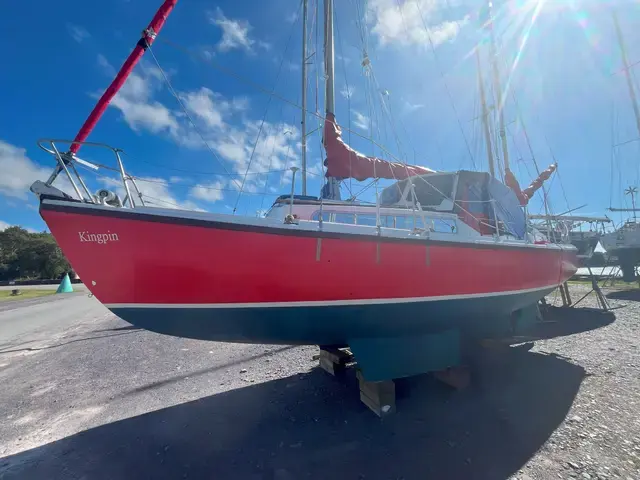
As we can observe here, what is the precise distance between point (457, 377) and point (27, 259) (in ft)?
178

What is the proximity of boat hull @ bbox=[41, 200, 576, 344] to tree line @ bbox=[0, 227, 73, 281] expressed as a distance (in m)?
48.5

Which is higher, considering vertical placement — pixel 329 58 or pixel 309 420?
pixel 329 58

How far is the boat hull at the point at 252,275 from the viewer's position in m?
2.57

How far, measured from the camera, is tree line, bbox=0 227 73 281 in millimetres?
38812

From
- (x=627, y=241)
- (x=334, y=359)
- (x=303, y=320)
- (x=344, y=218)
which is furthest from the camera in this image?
(x=627, y=241)

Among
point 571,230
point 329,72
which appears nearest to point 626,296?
point 571,230

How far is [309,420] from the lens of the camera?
3213 millimetres

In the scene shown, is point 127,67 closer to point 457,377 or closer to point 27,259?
point 457,377

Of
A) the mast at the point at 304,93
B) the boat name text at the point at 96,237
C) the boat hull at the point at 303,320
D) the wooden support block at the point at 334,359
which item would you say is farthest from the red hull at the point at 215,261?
the mast at the point at 304,93

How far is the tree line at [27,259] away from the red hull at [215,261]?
159 feet

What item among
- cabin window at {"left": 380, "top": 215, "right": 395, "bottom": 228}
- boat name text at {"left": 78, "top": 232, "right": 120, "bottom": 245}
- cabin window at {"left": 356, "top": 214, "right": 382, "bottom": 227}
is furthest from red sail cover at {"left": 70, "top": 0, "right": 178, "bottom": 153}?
cabin window at {"left": 380, "top": 215, "right": 395, "bottom": 228}

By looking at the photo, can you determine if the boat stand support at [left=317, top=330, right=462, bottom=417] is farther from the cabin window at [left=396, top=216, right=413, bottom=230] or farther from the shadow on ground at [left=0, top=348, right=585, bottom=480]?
the cabin window at [left=396, top=216, right=413, bottom=230]

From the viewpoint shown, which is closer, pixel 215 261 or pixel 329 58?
pixel 215 261

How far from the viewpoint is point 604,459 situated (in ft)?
7.71
